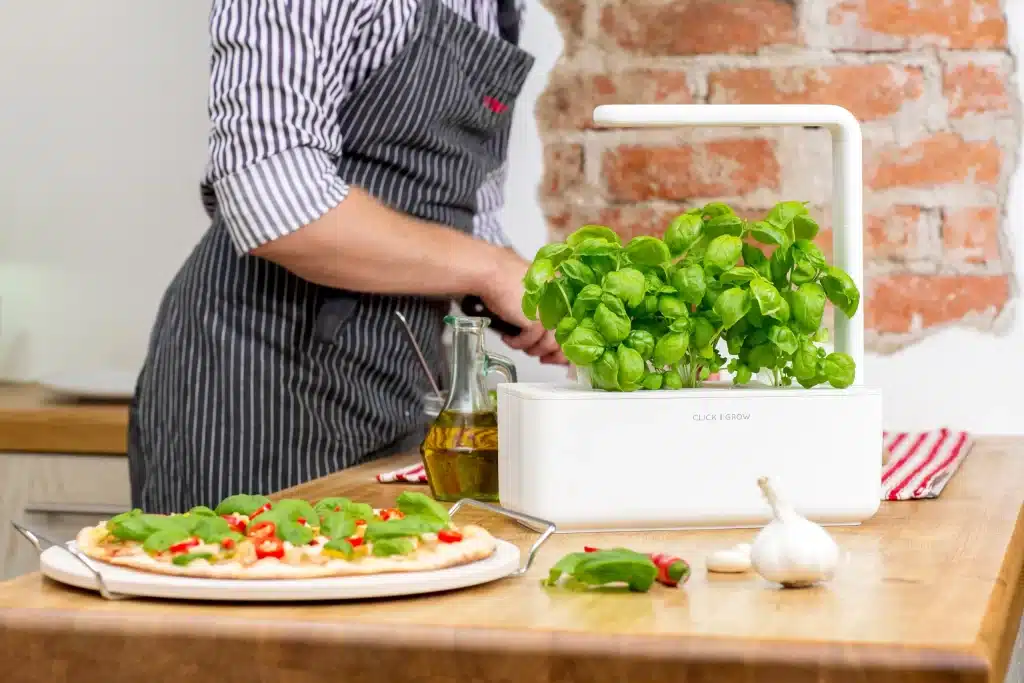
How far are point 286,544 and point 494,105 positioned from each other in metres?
1.05

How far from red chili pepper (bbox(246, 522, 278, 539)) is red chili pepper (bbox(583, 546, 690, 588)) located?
19 centimetres

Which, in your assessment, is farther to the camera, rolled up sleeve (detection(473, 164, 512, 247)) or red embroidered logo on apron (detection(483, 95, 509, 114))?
rolled up sleeve (detection(473, 164, 512, 247))

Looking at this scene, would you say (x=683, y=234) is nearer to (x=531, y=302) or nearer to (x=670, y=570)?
(x=531, y=302)

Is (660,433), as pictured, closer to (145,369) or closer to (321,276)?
(321,276)

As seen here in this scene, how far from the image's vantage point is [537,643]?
2.18ft

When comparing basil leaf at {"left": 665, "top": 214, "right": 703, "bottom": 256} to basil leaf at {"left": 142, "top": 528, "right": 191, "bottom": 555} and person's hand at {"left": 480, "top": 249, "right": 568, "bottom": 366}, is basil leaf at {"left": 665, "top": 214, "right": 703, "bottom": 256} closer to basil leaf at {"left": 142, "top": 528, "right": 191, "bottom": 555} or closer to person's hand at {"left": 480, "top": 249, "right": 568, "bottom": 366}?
basil leaf at {"left": 142, "top": 528, "right": 191, "bottom": 555}

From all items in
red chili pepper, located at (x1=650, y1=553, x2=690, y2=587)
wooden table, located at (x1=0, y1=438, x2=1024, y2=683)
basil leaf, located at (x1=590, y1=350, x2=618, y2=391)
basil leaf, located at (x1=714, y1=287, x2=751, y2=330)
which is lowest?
wooden table, located at (x1=0, y1=438, x2=1024, y2=683)

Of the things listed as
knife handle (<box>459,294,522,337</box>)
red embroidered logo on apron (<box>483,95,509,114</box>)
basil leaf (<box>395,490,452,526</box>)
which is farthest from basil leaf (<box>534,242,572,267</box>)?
red embroidered logo on apron (<box>483,95,509,114</box>)

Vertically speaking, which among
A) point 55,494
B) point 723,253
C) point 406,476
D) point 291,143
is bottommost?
point 55,494

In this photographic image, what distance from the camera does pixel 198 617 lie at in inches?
27.6

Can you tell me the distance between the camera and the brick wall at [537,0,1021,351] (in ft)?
6.16

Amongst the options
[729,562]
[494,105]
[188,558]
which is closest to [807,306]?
[729,562]

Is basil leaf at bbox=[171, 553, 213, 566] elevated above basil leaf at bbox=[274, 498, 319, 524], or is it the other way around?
basil leaf at bbox=[274, 498, 319, 524]

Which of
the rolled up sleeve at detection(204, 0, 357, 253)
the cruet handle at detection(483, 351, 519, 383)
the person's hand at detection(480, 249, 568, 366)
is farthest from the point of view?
the person's hand at detection(480, 249, 568, 366)
